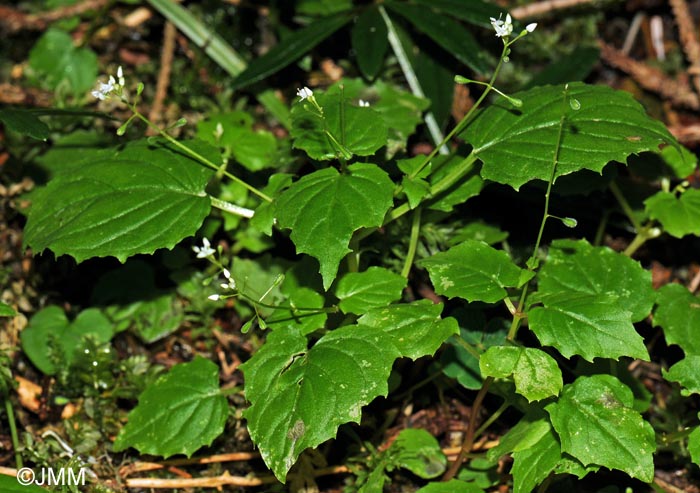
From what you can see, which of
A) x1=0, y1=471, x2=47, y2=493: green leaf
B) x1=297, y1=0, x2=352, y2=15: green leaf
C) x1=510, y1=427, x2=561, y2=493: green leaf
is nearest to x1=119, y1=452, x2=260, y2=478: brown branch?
x1=0, y1=471, x2=47, y2=493: green leaf

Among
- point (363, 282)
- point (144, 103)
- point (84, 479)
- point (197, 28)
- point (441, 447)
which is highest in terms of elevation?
point (197, 28)

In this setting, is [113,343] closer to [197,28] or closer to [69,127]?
[69,127]

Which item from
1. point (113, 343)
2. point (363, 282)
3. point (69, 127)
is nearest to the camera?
point (363, 282)

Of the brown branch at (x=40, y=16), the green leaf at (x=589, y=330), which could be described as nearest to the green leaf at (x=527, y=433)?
the green leaf at (x=589, y=330)

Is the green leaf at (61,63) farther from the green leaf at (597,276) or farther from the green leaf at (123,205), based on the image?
the green leaf at (597,276)

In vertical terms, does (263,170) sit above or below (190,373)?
above

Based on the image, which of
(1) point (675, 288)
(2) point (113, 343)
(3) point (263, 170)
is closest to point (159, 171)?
(3) point (263, 170)

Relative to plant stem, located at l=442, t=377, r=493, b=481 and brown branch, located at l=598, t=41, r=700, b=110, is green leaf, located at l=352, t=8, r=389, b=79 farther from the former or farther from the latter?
plant stem, located at l=442, t=377, r=493, b=481
